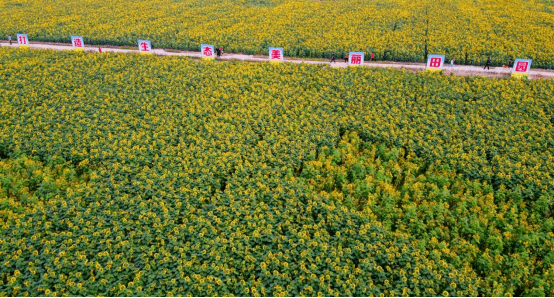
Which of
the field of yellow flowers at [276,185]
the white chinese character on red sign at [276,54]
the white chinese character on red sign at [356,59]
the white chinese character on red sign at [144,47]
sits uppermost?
the white chinese character on red sign at [144,47]

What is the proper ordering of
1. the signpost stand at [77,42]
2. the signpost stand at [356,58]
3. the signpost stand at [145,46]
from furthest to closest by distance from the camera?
the signpost stand at [77,42] → the signpost stand at [145,46] → the signpost stand at [356,58]

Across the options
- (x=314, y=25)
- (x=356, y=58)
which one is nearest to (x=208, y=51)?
(x=356, y=58)

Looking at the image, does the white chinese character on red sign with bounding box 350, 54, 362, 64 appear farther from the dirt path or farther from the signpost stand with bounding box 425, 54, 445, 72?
the signpost stand with bounding box 425, 54, 445, 72

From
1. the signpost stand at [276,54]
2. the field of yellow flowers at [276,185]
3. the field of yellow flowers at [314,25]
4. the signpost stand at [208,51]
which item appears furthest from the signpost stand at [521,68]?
the signpost stand at [208,51]

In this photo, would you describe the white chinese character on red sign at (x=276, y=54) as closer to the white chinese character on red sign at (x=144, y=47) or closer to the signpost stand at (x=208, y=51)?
the signpost stand at (x=208, y=51)

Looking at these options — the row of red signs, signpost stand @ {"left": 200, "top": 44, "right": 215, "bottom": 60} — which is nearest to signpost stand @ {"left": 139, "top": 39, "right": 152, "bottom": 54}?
the row of red signs

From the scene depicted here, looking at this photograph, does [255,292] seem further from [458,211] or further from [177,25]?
[177,25]

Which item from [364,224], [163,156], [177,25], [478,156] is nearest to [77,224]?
[163,156]

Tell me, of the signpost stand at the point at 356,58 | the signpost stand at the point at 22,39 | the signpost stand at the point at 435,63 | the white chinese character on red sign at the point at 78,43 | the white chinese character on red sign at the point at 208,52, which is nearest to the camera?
the signpost stand at the point at 435,63

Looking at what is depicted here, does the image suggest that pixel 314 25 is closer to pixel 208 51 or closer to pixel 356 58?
pixel 356 58
